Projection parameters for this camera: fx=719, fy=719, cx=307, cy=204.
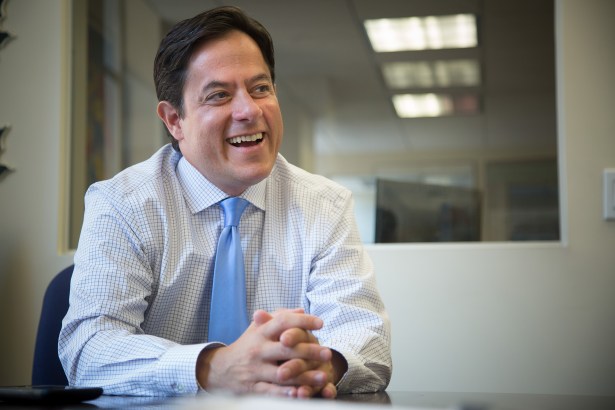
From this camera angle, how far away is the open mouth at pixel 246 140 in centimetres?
156

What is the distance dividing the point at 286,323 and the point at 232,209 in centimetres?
48

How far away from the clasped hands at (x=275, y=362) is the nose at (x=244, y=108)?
0.51 metres

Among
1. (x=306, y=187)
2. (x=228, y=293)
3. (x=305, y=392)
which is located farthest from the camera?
(x=306, y=187)

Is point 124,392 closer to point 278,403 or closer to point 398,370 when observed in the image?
point 278,403

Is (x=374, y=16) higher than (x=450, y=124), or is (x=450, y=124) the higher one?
(x=374, y=16)

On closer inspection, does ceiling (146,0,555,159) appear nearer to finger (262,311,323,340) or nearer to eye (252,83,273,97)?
eye (252,83,273,97)

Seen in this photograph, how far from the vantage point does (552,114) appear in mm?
2240

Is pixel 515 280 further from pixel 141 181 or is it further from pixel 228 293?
pixel 141 181

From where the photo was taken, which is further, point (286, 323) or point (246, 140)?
point (246, 140)

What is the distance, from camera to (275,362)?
3.76 feet

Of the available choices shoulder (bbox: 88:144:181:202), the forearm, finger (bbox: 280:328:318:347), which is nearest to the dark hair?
shoulder (bbox: 88:144:181:202)

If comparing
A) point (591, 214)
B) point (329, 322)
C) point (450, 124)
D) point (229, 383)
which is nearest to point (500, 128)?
point (450, 124)

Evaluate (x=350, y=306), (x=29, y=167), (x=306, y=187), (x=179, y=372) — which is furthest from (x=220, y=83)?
(x=29, y=167)

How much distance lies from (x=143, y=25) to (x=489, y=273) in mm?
1565
